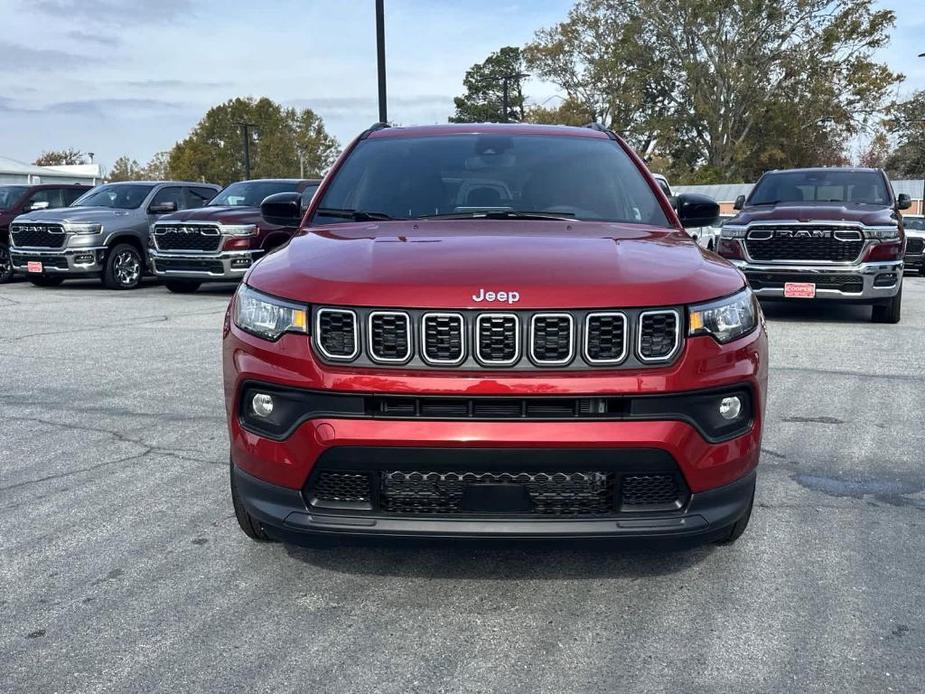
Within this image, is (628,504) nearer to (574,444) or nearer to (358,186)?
(574,444)

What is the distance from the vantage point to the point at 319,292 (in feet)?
9.69

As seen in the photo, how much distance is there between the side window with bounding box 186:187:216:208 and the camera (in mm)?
16891

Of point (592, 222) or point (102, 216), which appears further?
point (102, 216)

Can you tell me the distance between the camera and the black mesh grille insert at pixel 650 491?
290 cm

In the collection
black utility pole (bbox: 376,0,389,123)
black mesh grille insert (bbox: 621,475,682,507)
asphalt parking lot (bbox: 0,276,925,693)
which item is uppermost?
black utility pole (bbox: 376,0,389,123)

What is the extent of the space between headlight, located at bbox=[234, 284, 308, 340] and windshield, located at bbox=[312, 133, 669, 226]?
1064 millimetres

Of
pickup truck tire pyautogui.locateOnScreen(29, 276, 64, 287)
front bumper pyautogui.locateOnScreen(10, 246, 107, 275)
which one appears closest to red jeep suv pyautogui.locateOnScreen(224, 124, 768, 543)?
front bumper pyautogui.locateOnScreen(10, 246, 107, 275)

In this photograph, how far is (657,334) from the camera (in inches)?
114

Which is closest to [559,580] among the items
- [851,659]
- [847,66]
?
[851,659]

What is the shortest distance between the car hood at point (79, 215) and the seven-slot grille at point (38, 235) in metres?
0.12

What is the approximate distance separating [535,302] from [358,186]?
188 centimetres

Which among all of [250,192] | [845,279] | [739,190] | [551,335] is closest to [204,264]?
[250,192]

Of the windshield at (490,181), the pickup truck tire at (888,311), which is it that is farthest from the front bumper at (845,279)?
the windshield at (490,181)

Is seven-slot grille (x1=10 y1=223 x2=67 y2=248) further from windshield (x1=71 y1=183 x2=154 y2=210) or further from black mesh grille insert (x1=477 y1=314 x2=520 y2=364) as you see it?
black mesh grille insert (x1=477 y1=314 x2=520 y2=364)
